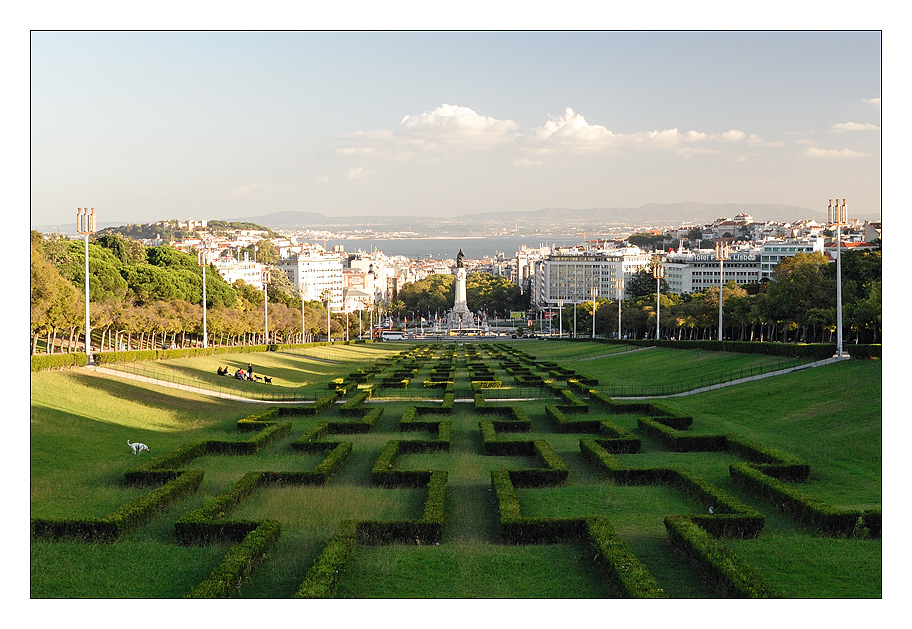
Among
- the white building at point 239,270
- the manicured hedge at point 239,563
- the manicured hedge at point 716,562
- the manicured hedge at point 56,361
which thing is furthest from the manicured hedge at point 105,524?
the white building at point 239,270

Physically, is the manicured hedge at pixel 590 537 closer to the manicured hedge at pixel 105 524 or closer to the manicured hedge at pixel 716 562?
the manicured hedge at pixel 716 562

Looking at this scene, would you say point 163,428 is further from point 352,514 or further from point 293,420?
point 352,514

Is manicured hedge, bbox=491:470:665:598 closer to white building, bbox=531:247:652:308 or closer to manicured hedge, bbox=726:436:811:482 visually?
manicured hedge, bbox=726:436:811:482

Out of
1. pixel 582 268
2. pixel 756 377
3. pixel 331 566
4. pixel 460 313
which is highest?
pixel 582 268

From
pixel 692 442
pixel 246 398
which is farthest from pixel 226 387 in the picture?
pixel 692 442

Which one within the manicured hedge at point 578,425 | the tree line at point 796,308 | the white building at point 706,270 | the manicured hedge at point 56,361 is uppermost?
the white building at point 706,270

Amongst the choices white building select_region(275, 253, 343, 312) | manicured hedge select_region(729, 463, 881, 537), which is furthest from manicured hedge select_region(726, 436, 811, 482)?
white building select_region(275, 253, 343, 312)

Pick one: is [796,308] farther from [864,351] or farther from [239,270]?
[239,270]
